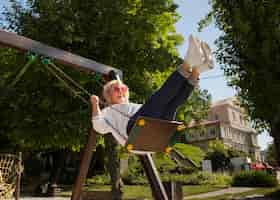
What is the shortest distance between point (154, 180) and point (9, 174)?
3.92 meters

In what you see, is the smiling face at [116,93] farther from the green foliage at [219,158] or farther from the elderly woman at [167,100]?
the green foliage at [219,158]

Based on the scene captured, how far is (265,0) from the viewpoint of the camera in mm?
9773

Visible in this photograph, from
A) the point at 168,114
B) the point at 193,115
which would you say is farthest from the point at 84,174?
the point at 193,115

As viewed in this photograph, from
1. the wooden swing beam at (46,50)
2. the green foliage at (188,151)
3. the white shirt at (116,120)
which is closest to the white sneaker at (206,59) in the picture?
the white shirt at (116,120)

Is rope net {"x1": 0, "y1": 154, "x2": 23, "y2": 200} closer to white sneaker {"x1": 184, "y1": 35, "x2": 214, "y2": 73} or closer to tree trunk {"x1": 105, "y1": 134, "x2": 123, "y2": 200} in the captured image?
tree trunk {"x1": 105, "y1": 134, "x2": 123, "y2": 200}

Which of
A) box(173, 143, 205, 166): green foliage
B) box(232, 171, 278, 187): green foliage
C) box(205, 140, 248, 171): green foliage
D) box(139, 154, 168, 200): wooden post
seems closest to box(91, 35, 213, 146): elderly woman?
box(139, 154, 168, 200): wooden post

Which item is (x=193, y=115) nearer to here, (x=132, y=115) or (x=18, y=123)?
(x=18, y=123)

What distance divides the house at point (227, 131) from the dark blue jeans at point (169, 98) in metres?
49.8

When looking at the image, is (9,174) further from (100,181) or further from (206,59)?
(100,181)

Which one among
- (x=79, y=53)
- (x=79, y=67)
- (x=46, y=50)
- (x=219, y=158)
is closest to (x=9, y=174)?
(x=79, y=67)

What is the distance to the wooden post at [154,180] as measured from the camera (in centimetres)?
375

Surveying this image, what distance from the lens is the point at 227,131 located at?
2264 inches

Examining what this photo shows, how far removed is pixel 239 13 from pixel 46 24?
5.97 metres

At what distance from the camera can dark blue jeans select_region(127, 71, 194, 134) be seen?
8.99 feet
